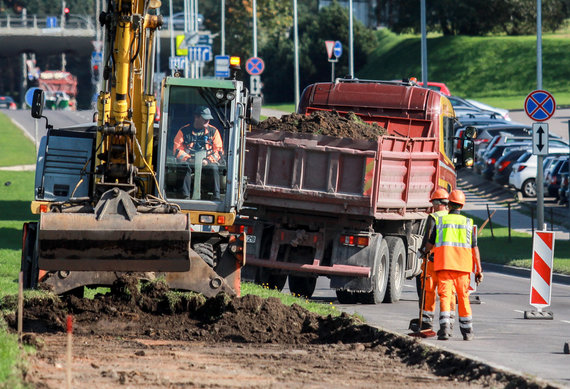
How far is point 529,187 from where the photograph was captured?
41312 millimetres

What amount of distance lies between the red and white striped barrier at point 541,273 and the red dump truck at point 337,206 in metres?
2.30

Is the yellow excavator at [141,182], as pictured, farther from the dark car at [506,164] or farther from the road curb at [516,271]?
the dark car at [506,164]

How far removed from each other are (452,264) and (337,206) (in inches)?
187

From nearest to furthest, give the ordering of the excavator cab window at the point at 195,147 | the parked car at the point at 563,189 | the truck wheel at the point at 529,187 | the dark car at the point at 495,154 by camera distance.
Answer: the excavator cab window at the point at 195,147
the parked car at the point at 563,189
the truck wheel at the point at 529,187
the dark car at the point at 495,154

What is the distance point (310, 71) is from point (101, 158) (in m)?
72.0

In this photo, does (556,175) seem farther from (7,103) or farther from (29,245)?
(7,103)

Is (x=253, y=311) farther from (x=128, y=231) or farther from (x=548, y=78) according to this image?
(x=548, y=78)

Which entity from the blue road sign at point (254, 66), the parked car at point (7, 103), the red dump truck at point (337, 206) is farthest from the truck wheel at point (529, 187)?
the parked car at point (7, 103)

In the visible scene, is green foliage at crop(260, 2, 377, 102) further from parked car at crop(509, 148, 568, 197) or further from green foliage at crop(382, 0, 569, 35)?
parked car at crop(509, 148, 568, 197)

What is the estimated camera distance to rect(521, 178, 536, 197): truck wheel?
4109 cm

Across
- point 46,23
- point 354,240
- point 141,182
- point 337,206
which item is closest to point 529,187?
point 354,240

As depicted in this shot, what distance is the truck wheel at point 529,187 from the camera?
1618 inches

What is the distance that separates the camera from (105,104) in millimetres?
Result: 14406

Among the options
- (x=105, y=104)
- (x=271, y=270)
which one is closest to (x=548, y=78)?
(x=271, y=270)
